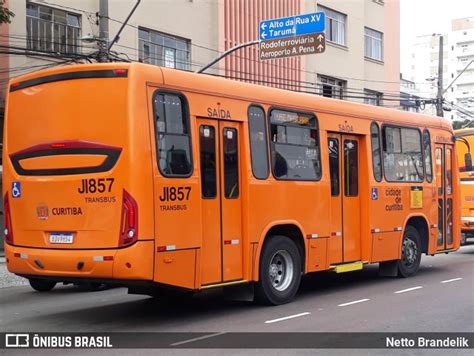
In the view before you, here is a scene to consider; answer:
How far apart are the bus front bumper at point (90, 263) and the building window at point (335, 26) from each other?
25.7m

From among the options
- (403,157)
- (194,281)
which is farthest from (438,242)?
(194,281)

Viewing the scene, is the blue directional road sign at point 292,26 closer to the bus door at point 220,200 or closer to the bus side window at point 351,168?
the bus side window at point 351,168

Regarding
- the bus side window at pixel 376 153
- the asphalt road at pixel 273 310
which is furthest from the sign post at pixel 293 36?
the asphalt road at pixel 273 310

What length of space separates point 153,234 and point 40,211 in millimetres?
1597

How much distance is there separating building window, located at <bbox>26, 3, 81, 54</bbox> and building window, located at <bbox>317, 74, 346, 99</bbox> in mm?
13934

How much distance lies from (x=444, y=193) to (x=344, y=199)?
3.80 m

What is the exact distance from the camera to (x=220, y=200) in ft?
28.2

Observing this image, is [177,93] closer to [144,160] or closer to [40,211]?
[144,160]

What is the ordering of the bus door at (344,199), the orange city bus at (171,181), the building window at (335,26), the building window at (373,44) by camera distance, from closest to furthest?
the orange city bus at (171,181), the bus door at (344,199), the building window at (335,26), the building window at (373,44)

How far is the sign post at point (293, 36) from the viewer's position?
17.5 metres

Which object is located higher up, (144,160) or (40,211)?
(144,160)

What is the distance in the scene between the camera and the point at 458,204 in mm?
14047

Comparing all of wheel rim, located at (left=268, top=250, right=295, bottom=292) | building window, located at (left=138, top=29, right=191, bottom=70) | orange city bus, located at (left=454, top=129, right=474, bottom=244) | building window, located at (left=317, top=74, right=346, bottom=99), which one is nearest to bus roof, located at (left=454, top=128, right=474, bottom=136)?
orange city bus, located at (left=454, top=129, right=474, bottom=244)

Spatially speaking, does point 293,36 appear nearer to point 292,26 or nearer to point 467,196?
point 292,26
